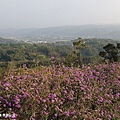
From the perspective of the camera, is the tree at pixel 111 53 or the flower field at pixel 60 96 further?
the tree at pixel 111 53

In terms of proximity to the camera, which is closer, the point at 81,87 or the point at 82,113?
the point at 82,113

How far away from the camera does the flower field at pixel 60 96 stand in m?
4.45

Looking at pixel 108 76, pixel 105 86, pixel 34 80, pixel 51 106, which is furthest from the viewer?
pixel 108 76

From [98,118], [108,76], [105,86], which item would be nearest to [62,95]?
[98,118]

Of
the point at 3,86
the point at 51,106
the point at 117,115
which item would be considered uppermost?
the point at 3,86

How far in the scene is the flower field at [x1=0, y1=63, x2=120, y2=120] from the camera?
175 inches

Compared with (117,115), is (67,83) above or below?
above

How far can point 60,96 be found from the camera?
520cm

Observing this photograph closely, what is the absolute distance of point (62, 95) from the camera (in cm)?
538

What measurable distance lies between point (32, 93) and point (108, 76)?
294cm

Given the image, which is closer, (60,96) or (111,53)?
(60,96)

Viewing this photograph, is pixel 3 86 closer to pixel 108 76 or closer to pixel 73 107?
pixel 73 107

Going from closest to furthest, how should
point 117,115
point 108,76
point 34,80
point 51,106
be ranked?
1. point 51,106
2. point 117,115
3. point 34,80
4. point 108,76

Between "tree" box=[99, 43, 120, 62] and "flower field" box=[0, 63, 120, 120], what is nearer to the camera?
"flower field" box=[0, 63, 120, 120]
